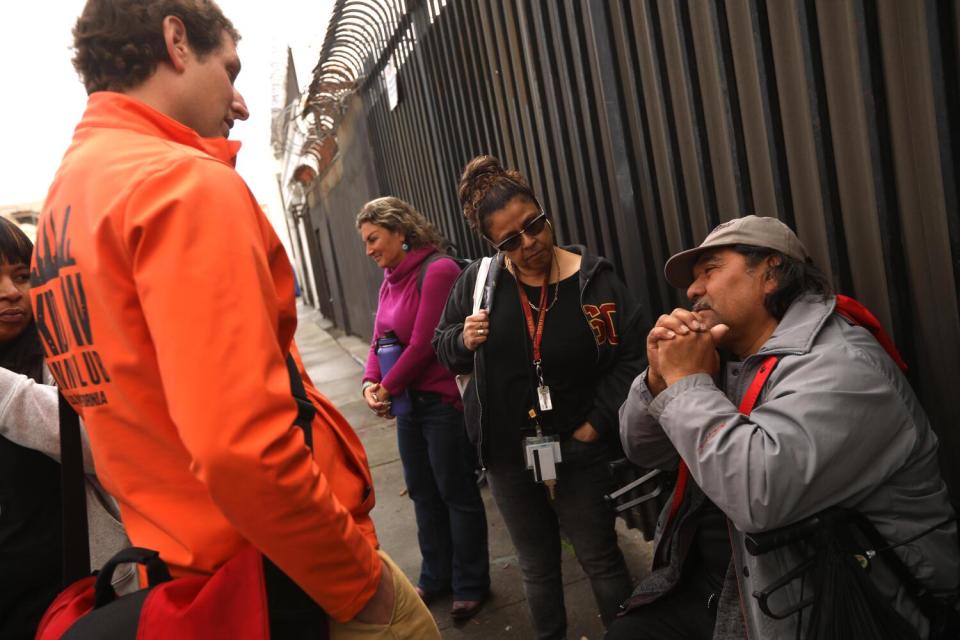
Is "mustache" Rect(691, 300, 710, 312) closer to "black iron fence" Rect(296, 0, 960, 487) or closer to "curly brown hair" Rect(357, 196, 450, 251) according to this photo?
"black iron fence" Rect(296, 0, 960, 487)

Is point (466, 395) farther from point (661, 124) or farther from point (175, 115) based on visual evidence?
point (175, 115)

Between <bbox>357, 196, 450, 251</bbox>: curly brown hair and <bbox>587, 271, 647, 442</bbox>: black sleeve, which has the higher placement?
<bbox>357, 196, 450, 251</bbox>: curly brown hair

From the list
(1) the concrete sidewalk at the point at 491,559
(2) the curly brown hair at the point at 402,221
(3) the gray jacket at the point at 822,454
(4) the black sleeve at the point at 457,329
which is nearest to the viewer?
(3) the gray jacket at the point at 822,454

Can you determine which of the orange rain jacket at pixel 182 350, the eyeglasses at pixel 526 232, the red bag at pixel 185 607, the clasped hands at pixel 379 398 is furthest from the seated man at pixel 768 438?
the clasped hands at pixel 379 398

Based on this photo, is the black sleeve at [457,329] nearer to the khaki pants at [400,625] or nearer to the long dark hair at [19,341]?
the khaki pants at [400,625]

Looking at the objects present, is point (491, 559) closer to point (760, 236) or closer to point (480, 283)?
point (480, 283)

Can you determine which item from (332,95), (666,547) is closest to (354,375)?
(332,95)

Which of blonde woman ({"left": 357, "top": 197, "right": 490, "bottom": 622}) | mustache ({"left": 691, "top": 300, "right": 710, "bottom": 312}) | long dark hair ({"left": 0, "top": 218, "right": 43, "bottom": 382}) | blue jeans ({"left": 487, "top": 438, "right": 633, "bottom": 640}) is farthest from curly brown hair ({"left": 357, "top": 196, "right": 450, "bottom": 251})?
mustache ({"left": 691, "top": 300, "right": 710, "bottom": 312})

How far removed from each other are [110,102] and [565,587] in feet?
10.3

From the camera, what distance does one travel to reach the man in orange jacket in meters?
1.16

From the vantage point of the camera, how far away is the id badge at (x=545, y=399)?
2.64m

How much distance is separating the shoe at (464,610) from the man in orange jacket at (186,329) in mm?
2075

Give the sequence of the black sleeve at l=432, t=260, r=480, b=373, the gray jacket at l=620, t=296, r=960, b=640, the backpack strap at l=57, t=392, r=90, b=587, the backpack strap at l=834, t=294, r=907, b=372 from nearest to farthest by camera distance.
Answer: the backpack strap at l=57, t=392, r=90, b=587 < the gray jacket at l=620, t=296, r=960, b=640 < the backpack strap at l=834, t=294, r=907, b=372 < the black sleeve at l=432, t=260, r=480, b=373

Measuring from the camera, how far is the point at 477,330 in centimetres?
272
